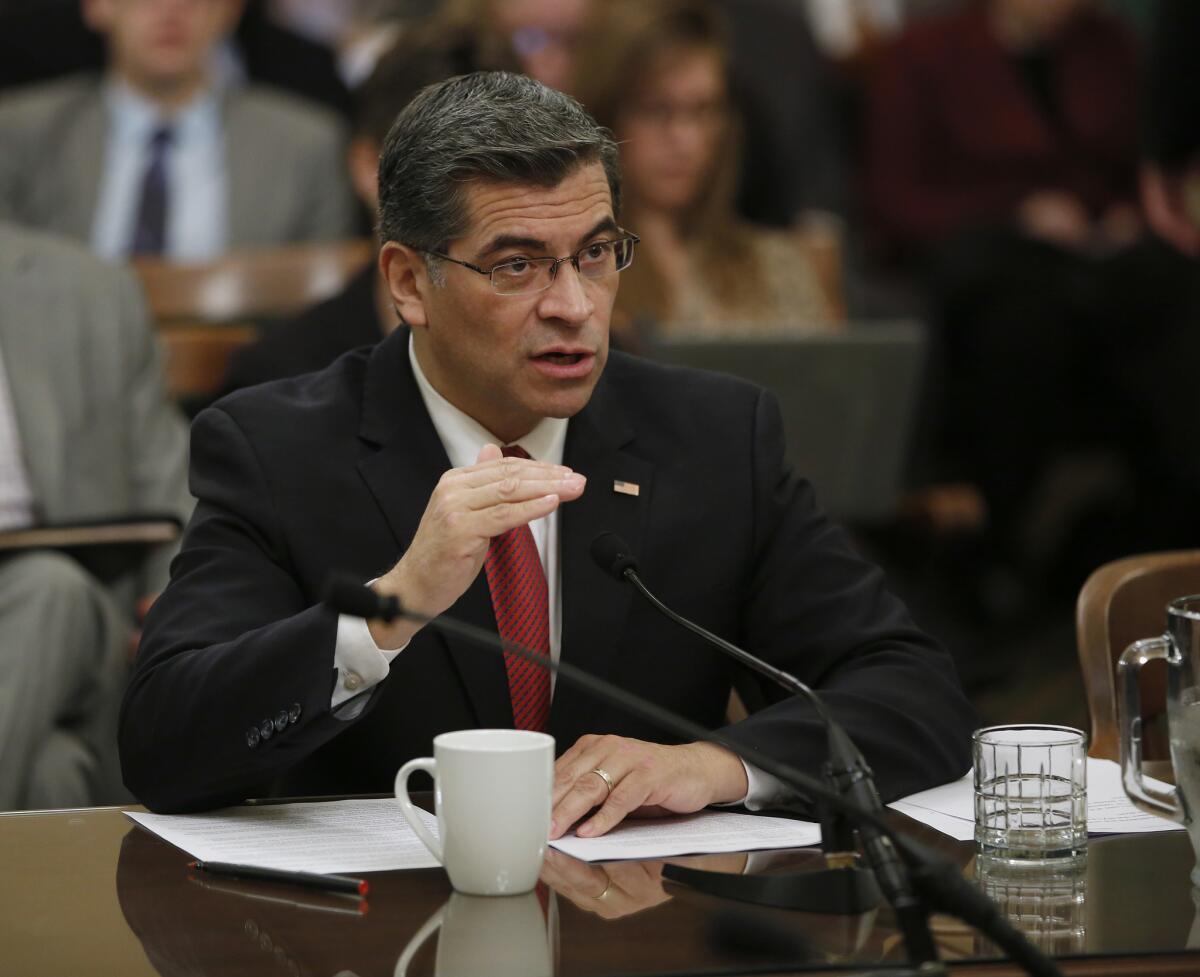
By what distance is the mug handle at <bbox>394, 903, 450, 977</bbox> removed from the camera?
3.88 ft

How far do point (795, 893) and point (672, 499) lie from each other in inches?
27.2

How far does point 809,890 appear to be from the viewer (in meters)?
1.31

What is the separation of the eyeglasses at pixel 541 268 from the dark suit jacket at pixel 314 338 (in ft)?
3.42

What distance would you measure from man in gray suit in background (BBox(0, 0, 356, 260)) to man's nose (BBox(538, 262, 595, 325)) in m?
2.67

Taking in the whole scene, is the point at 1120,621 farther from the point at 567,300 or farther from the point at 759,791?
the point at 567,300

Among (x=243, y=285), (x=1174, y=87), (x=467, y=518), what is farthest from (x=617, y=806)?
(x=1174, y=87)

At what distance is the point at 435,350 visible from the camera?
1917 mm

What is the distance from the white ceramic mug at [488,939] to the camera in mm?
1181

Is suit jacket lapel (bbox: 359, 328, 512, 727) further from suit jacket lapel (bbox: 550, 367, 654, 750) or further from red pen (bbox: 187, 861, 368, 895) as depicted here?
red pen (bbox: 187, 861, 368, 895)

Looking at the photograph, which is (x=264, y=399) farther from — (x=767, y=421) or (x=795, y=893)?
(x=795, y=893)

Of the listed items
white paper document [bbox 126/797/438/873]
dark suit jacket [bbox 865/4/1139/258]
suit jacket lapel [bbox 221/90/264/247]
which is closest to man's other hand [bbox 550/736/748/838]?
white paper document [bbox 126/797/438/873]

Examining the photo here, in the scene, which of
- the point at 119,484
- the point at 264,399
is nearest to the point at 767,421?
the point at 264,399

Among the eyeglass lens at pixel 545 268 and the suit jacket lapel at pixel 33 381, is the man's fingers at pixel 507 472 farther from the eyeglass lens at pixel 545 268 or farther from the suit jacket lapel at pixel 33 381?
the suit jacket lapel at pixel 33 381

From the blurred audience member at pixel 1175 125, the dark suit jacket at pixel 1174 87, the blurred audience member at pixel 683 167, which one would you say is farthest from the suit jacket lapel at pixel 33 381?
the dark suit jacket at pixel 1174 87
